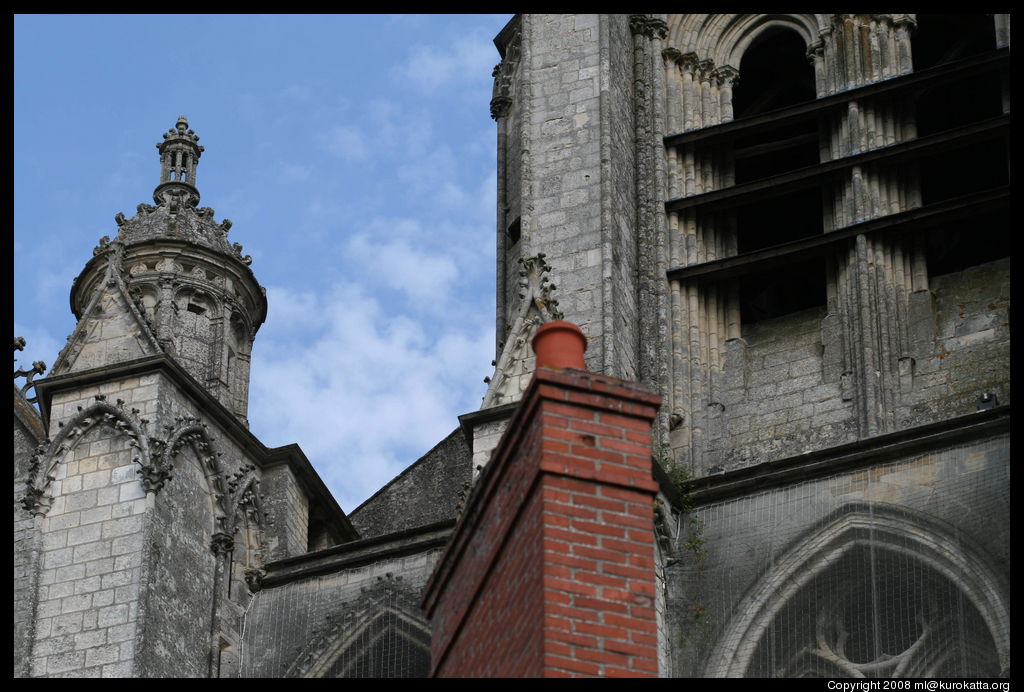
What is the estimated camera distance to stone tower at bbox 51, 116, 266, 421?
21.2 meters

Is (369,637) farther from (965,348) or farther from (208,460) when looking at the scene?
(965,348)

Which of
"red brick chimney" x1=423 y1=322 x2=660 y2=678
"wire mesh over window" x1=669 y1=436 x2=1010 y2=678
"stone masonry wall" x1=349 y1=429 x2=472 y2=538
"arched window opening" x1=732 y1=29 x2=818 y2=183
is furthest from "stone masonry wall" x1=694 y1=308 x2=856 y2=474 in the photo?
"red brick chimney" x1=423 y1=322 x2=660 y2=678

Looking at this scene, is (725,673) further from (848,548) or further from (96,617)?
(96,617)

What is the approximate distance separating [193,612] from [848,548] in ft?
13.9

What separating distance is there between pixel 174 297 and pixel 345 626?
3075mm

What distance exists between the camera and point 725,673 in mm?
19172

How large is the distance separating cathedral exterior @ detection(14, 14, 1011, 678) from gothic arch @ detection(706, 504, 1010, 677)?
2 centimetres

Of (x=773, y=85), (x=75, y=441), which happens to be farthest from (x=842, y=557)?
(x=773, y=85)

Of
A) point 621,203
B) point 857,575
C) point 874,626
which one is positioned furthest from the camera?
point 621,203

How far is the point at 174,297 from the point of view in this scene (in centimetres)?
2214

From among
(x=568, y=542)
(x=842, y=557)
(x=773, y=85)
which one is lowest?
(x=568, y=542)
